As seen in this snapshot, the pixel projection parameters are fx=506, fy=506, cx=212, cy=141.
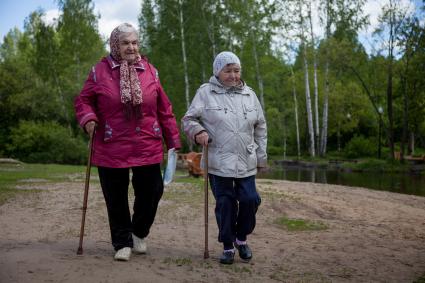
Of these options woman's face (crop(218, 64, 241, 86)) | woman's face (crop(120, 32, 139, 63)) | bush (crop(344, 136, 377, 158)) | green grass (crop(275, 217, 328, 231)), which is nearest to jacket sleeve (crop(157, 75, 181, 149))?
woman's face (crop(120, 32, 139, 63))

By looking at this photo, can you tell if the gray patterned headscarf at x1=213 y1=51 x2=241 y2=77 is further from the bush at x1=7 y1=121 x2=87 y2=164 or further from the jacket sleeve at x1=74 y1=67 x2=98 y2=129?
the bush at x1=7 y1=121 x2=87 y2=164

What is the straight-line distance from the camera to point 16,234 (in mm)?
5570

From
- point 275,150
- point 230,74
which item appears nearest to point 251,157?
point 230,74

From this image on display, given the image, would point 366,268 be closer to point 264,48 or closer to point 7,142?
point 7,142

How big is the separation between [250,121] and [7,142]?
2688cm

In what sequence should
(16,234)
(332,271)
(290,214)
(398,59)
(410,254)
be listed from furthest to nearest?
(398,59), (290,214), (16,234), (410,254), (332,271)

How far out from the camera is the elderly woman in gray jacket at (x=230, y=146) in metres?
4.62

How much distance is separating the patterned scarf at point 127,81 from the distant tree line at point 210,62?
23.4 meters

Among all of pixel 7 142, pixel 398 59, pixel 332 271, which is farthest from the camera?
pixel 398 59

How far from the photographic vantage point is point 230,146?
15.3 feet

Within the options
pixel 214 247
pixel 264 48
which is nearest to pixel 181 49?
pixel 264 48

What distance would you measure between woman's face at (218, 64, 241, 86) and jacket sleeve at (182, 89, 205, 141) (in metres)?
0.27

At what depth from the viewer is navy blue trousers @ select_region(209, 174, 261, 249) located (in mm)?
4605

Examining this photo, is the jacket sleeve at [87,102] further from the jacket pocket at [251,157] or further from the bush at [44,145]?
the bush at [44,145]
